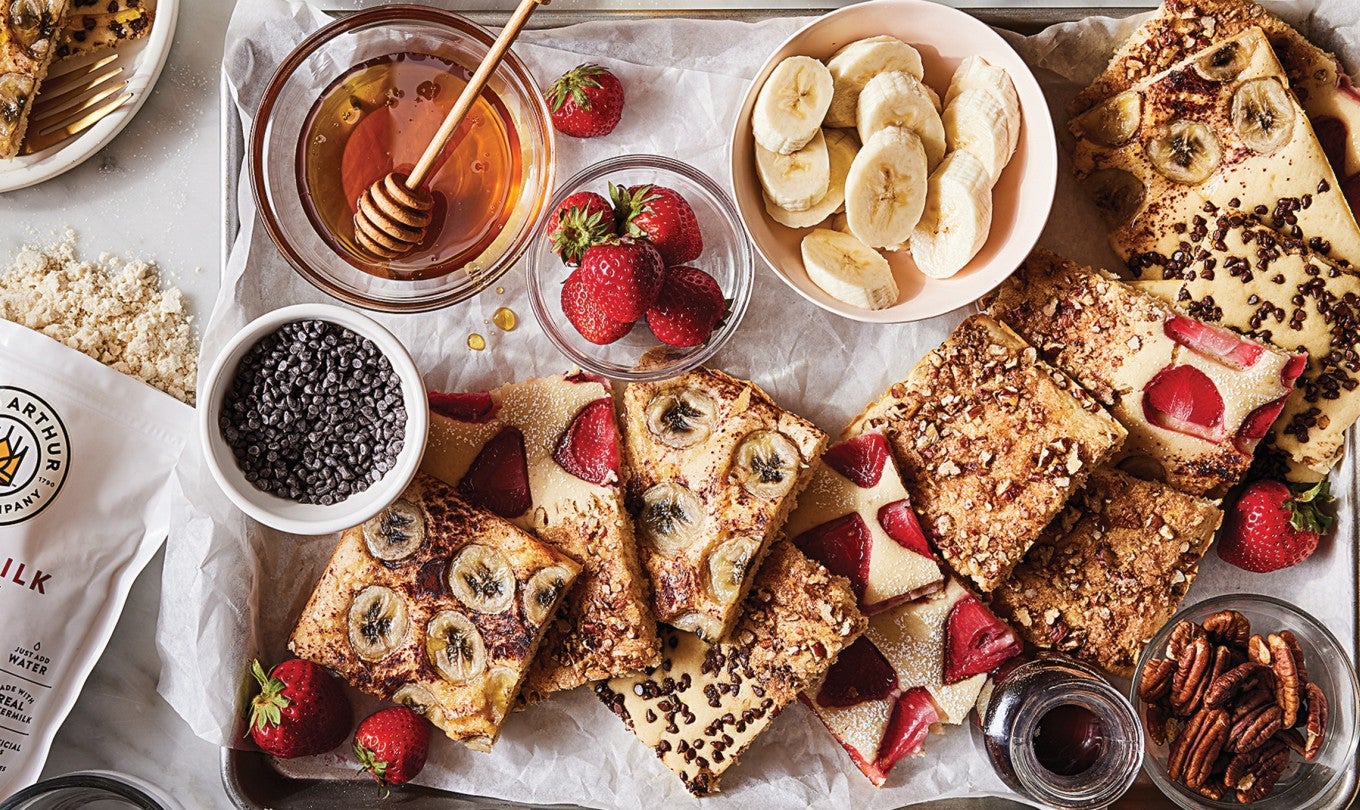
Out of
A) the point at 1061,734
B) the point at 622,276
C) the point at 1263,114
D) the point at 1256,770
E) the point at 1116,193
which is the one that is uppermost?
the point at 1263,114

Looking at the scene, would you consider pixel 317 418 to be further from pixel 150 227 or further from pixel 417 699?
pixel 150 227

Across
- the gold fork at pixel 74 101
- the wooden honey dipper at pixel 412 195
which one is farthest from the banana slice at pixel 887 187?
the gold fork at pixel 74 101

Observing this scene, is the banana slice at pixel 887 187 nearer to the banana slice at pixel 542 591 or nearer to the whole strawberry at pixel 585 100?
the whole strawberry at pixel 585 100

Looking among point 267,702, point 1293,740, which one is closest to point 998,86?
point 1293,740

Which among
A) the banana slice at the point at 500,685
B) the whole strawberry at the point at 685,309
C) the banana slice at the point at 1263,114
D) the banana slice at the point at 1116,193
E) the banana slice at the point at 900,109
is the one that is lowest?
the banana slice at the point at 500,685

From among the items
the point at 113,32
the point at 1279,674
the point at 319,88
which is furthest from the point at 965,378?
the point at 113,32
